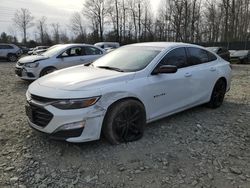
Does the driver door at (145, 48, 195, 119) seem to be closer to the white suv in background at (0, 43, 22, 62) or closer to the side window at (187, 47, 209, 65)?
the side window at (187, 47, 209, 65)

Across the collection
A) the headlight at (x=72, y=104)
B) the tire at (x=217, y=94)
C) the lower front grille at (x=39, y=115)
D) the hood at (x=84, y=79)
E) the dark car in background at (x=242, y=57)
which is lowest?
the dark car in background at (x=242, y=57)

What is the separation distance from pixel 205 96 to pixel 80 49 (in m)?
6.21

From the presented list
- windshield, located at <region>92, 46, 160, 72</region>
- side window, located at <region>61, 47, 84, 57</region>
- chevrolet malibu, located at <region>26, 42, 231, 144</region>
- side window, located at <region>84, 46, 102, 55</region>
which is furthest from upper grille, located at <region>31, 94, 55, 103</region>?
side window, located at <region>84, 46, 102, 55</region>

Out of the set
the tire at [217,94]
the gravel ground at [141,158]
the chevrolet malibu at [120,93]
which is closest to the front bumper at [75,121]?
the chevrolet malibu at [120,93]

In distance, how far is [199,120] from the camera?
543 centimetres

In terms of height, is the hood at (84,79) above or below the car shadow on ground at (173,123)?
above

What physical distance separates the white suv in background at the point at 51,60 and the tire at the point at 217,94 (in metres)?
5.78

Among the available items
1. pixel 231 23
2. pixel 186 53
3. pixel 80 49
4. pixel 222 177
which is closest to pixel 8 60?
pixel 80 49

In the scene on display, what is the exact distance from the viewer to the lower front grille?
3768 mm

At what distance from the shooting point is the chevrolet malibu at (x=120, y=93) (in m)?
3.71

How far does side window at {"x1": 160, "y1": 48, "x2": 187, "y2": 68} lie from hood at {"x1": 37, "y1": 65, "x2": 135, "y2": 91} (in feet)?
2.83

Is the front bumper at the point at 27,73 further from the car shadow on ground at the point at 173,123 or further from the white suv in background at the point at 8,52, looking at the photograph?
the white suv in background at the point at 8,52

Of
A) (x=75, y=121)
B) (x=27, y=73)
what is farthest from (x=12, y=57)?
(x=75, y=121)

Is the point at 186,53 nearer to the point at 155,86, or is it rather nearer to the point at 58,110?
the point at 155,86
